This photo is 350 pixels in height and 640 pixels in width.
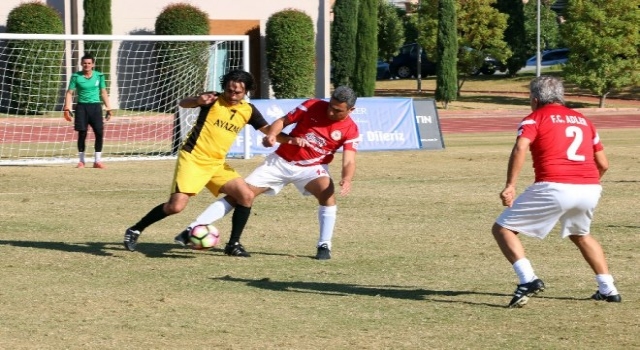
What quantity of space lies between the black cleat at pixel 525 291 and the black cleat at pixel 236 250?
3.28 meters

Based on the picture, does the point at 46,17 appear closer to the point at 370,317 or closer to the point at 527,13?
the point at 370,317

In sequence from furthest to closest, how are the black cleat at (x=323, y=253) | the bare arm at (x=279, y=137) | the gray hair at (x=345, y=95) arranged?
the black cleat at (x=323, y=253) → the bare arm at (x=279, y=137) → the gray hair at (x=345, y=95)

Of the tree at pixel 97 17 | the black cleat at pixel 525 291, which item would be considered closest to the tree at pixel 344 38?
the tree at pixel 97 17

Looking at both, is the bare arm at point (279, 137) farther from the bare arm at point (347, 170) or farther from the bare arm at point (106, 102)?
the bare arm at point (106, 102)

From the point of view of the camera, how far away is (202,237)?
1101 cm

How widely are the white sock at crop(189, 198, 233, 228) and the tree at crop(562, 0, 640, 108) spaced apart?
36.4m

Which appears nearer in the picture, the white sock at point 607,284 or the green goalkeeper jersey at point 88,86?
the white sock at point 607,284

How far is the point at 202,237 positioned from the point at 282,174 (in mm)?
1016

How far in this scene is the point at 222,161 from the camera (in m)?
11.3

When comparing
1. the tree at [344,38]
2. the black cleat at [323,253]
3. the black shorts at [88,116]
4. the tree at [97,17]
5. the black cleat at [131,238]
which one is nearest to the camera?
the black cleat at [323,253]

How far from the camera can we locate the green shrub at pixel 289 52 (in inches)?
1588

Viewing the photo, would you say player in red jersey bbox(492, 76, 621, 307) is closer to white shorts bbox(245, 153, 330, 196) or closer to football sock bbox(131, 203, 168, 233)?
white shorts bbox(245, 153, 330, 196)

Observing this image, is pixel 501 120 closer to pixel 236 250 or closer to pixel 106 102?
pixel 106 102

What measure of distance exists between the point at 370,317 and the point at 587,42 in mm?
39138
